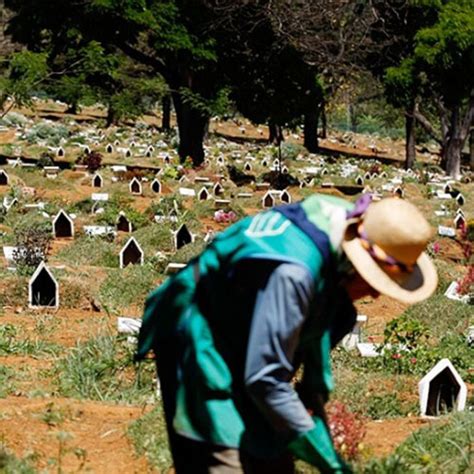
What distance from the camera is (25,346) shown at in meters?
7.38

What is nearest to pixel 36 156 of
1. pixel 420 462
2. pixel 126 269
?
pixel 126 269

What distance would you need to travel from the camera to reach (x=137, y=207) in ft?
57.1

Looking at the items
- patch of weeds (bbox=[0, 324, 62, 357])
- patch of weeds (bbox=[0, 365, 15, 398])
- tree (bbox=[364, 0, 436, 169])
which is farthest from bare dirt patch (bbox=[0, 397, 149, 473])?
tree (bbox=[364, 0, 436, 169])

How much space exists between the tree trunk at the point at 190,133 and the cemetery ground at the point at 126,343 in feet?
13.7

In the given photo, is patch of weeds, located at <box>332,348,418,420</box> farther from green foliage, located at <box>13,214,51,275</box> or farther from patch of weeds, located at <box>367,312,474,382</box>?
green foliage, located at <box>13,214,51,275</box>

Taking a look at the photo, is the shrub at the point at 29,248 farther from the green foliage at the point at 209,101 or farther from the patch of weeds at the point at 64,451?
the green foliage at the point at 209,101

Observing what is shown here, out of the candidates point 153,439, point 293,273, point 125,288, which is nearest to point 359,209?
point 293,273

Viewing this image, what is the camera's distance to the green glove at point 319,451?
2795 millimetres

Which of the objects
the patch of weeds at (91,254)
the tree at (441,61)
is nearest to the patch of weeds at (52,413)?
the patch of weeds at (91,254)

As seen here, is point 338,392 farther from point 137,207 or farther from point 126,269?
point 137,207

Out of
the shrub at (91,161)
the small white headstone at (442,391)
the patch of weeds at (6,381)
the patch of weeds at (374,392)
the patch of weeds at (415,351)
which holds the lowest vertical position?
the shrub at (91,161)

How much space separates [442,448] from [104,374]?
7.86 ft

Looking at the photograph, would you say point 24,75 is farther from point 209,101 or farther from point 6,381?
point 6,381

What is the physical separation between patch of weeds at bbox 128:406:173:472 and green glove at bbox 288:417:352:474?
1764mm
